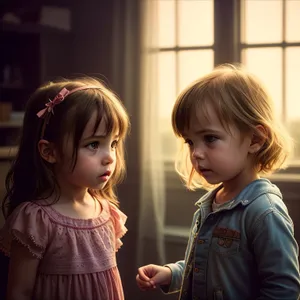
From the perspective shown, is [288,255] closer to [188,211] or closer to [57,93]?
[57,93]

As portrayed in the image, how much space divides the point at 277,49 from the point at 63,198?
106 cm

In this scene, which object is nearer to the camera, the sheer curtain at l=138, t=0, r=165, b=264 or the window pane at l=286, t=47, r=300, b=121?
the window pane at l=286, t=47, r=300, b=121

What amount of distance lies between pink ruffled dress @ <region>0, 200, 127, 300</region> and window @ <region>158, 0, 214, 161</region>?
0.85m

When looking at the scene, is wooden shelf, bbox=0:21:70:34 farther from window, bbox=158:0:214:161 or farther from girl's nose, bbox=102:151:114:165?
girl's nose, bbox=102:151:114:165

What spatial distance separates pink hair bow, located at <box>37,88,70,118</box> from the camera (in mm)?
1288

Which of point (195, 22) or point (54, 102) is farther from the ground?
point (195, 22)

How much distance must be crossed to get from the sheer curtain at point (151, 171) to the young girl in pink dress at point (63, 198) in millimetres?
698

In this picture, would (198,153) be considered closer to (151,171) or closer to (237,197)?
(237,197)

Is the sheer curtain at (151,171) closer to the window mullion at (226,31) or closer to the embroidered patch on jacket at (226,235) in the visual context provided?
the window mullion at (226,31)

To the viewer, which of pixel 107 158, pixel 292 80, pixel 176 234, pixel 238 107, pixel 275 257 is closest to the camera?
pixel 275 257

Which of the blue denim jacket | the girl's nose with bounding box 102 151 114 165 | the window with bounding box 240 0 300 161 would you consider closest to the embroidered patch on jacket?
the blue denim jacket

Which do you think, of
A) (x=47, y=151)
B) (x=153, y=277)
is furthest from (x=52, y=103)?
(x=153, y=277)

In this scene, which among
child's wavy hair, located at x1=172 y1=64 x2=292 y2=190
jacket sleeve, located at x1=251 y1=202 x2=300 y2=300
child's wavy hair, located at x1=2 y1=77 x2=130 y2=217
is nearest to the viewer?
jacket sleeve, located at x1=251 y1=202 x2=300 y2=300

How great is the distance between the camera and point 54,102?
1.29m
